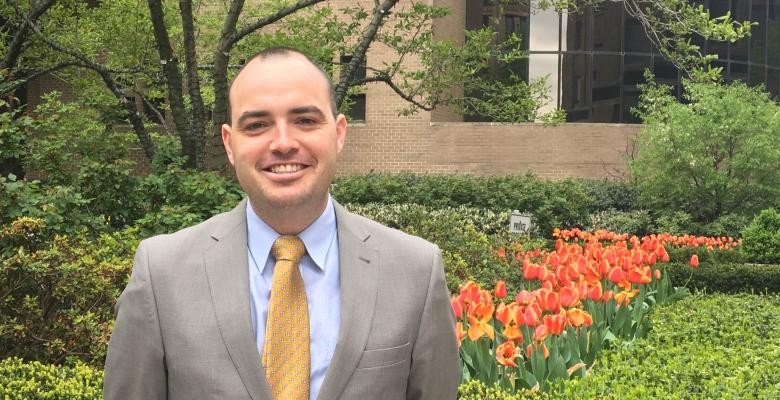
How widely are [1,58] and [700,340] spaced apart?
1404cm

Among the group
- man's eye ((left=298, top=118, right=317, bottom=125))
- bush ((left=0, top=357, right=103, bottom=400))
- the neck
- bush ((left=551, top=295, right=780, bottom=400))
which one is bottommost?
bush ((left=551, top=295, right=780, bottom=400))

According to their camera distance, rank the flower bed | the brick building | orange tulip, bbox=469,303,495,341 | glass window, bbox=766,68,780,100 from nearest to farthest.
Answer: orange tulip, bbox=469,303,495,341 < the flower bed < the brick building < glass window, bbox=766,68,780,100

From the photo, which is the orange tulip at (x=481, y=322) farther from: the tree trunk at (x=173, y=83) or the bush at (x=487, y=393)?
the tree trunk at (x=173, y=83)

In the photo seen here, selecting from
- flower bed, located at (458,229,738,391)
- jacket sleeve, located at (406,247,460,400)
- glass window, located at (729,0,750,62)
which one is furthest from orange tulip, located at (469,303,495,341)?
glass window, located at (729,0,750,62)

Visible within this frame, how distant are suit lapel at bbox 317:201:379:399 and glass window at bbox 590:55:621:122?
2892 cm

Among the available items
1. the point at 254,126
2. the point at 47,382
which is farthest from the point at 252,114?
the point at 47,382

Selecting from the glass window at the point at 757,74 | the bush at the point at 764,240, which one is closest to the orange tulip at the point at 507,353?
A: the bush at the point at 764,240

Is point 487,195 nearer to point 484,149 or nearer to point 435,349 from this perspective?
point 484,149

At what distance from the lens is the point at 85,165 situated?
29.6ft

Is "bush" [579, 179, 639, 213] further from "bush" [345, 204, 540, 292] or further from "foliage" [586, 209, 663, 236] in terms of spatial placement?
"bush" [345, 204, 540, 292]

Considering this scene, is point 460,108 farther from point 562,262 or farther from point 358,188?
point 562,262

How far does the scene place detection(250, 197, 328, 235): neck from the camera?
6.98 ft

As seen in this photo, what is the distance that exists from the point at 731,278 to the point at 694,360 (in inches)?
358

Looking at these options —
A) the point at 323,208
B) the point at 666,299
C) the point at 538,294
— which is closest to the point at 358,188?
the point at 666,299
